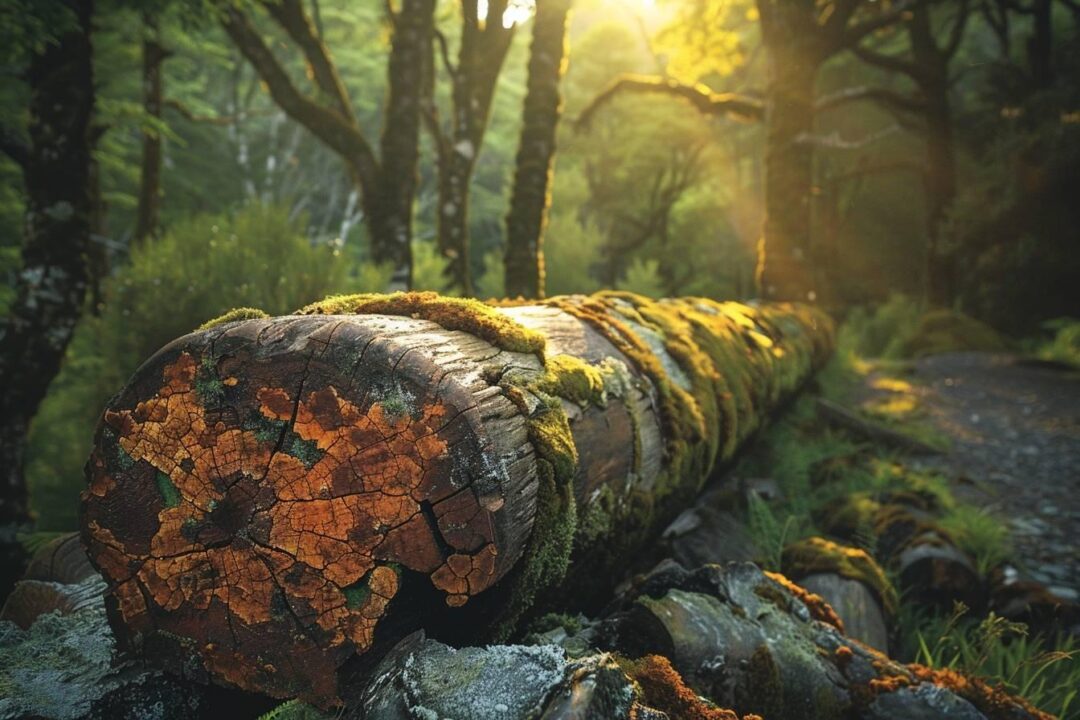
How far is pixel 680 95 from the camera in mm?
10836

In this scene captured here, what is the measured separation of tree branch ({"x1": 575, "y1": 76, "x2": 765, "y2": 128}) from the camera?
10336 mm

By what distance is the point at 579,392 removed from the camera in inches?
83.6

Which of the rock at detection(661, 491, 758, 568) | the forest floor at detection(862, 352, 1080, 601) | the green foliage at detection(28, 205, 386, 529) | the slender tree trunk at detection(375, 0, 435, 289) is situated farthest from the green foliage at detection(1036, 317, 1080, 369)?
the green foliage at detection(28, 205, 386, 529)

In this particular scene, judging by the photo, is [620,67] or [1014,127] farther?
[620,67]

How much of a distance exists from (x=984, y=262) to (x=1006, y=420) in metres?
7.69

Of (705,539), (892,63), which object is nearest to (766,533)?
(705,539)

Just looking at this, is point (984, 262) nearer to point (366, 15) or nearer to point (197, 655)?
point (197, 655)

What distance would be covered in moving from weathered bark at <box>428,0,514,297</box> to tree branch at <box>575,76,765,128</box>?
6.53 ft

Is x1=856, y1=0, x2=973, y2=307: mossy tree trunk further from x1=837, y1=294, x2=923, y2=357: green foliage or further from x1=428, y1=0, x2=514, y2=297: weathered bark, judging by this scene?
x1=428, y1=0, x2=514, y2=297: weathered bark

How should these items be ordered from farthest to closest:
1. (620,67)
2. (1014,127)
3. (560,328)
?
(620,67), (1014,127), (560,328)

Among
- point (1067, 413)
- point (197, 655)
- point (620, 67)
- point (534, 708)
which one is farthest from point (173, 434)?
point (620, 67)

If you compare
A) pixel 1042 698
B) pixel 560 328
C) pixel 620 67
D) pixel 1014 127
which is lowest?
pixel 1042 698

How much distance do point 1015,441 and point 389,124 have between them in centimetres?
752

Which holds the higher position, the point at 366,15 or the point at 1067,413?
the point at 366,15
